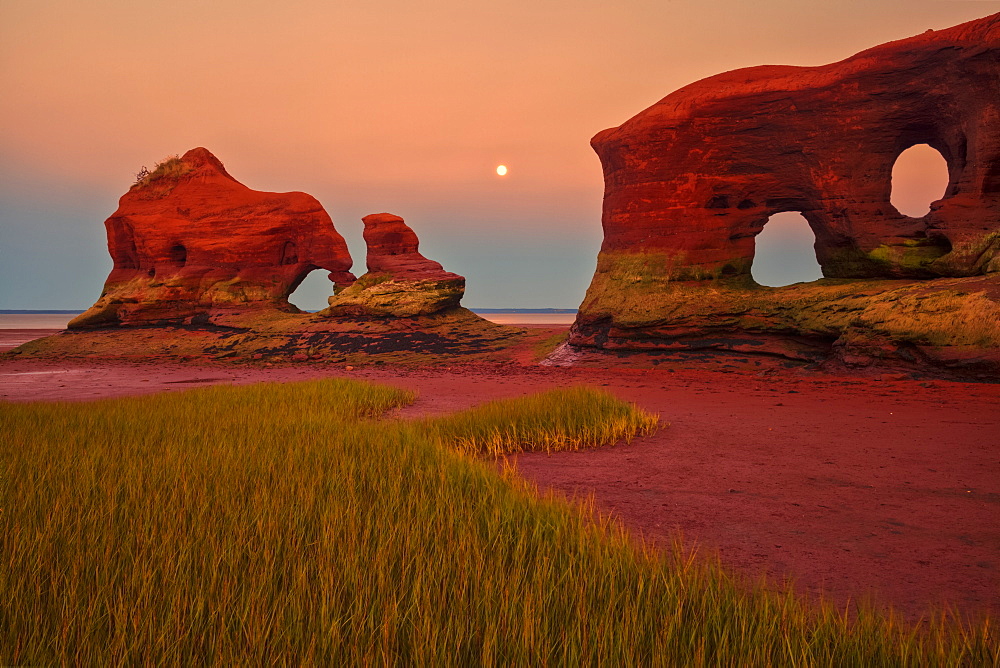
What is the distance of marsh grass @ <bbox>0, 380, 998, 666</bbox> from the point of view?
6.12 feet

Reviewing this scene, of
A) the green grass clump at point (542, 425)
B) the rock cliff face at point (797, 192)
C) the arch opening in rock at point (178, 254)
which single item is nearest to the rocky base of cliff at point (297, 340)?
the arch opening in rock at point (178, 254)

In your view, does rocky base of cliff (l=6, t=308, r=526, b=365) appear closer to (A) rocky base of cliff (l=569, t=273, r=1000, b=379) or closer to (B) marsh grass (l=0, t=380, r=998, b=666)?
(A) rocky base of cliff (l=569, t=273, r=1000, b=379)

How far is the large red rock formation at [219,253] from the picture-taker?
25484 millimetres

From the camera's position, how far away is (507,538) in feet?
9.57

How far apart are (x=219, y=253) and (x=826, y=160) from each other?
24890 millimetres

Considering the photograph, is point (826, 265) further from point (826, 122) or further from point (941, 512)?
point (941, 512)

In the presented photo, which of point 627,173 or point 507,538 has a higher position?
point 627,173

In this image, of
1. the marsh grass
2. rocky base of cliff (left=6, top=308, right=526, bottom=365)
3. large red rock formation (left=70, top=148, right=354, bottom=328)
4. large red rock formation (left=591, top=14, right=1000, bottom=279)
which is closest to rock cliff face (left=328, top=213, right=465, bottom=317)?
rocky base of cliff (left=6, top=308, right=526, bottom=365)

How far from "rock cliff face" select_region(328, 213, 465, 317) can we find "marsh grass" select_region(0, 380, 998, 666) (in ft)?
63.9

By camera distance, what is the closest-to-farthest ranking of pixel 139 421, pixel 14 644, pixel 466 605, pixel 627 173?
pixel 14 644 → pixel 466 605 → pixel 139 421 → pixel 627 173

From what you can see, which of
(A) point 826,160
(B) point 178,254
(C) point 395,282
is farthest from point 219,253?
(A) point 826,160

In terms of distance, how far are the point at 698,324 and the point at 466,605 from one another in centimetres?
1476

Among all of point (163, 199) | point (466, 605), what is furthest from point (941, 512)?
point (163, 199)

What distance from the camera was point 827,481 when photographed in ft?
16.4
